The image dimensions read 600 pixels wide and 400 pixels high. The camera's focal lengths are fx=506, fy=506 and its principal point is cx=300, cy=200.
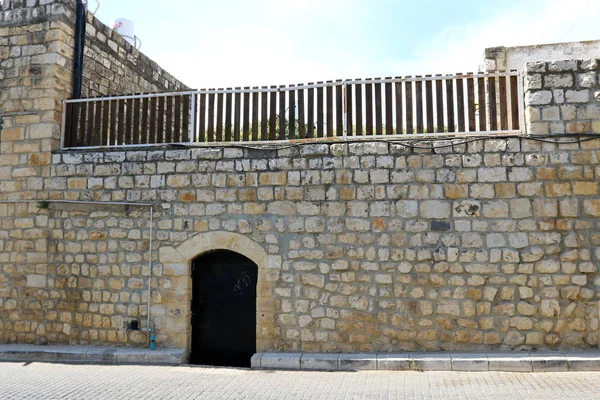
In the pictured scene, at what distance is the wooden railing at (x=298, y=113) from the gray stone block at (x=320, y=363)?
3.06m

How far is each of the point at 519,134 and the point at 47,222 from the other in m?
7.04

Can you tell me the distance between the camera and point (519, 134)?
6.74 metres

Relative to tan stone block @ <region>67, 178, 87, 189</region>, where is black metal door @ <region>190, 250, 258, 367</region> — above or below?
below

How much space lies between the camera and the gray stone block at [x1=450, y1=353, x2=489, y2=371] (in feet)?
20.3

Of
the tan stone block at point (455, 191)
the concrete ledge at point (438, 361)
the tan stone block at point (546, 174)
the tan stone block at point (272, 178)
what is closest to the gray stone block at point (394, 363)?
the concrete ledge at point (438, 361)

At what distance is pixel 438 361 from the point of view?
629 cm

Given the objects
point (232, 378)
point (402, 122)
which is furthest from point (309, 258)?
point (402, 122)

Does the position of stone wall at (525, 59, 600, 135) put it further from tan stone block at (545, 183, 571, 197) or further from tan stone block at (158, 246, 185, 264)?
tan stone block at (158, 246, 185, 264)

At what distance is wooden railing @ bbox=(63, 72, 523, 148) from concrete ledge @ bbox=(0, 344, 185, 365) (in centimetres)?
311

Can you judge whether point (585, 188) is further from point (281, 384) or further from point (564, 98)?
point (281, 384)

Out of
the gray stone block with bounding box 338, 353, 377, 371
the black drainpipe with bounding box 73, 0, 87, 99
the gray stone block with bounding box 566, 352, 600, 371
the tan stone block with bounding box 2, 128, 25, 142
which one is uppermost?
the black drainpipe with bounding box 73, 0, 87, 99

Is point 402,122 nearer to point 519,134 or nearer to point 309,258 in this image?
point 519,134

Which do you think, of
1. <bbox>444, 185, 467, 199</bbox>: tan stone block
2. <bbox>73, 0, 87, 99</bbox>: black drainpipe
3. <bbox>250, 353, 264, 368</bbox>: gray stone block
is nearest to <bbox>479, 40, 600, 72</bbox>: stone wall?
<bbox>444, 185, 467, 199</bbox>: tan stone block

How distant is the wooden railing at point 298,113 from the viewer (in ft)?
22.9
